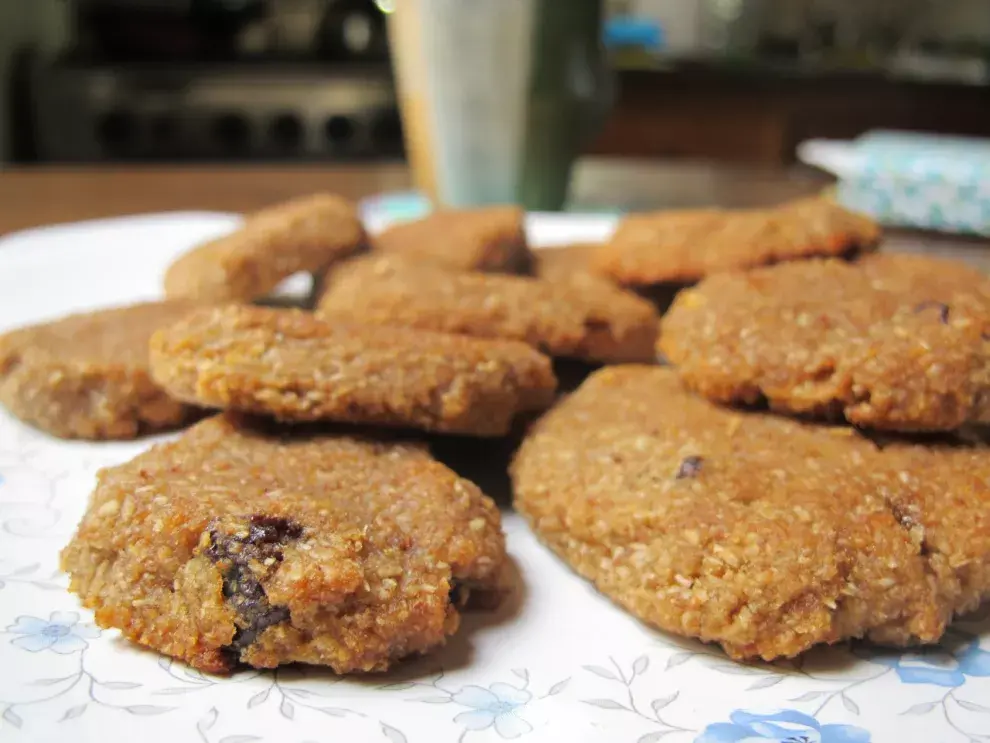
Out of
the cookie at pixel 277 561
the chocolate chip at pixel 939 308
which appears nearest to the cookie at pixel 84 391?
the cookie at pixel 277 561

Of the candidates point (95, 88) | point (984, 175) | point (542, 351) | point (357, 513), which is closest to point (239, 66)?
point (95, 88)

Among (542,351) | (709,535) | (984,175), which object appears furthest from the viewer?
(984,175)

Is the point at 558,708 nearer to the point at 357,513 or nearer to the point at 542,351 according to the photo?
the point at 357,513

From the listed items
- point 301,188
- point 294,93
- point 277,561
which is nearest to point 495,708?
point 277,561

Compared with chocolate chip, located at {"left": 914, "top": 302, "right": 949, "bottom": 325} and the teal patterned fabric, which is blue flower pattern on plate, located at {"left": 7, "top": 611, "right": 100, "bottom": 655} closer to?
chocolate chip, located at {"left": 914, "top": 302, "right": 949, "bottom": 325}

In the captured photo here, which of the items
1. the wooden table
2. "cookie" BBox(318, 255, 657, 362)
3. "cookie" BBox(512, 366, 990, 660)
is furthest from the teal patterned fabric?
"cookie" BBox(512, 366, 990, 660)

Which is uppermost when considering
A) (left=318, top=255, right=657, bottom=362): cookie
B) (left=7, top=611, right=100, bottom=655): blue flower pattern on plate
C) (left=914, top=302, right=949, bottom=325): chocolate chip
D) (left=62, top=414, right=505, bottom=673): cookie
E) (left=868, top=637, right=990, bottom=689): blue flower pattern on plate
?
(left=914, top=302, right=949, bottom=325): chocolate chip

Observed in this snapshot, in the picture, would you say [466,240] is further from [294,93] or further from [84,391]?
[294,93]
